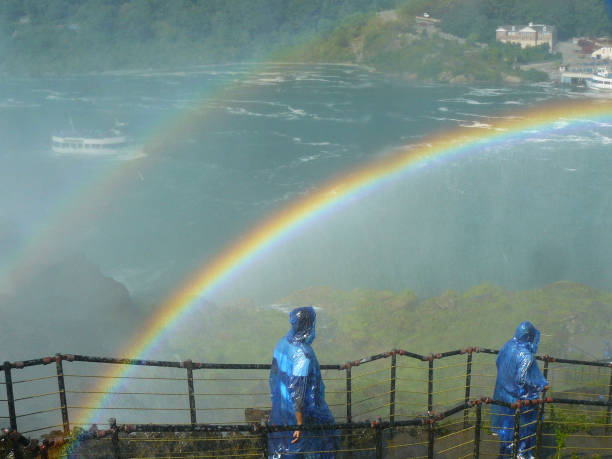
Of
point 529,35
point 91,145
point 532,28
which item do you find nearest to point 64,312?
point 91,145

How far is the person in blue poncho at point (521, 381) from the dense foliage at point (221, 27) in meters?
82.6

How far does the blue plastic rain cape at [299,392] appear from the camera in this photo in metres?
6.00

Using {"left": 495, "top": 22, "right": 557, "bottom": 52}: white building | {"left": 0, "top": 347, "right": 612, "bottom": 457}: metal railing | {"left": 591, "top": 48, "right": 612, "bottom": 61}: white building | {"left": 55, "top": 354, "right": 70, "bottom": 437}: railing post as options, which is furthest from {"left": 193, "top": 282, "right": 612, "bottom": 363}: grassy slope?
{"left": 495, "top": 22, "right": 557, "bottom": 52}: white building

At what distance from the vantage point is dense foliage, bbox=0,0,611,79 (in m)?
97.8

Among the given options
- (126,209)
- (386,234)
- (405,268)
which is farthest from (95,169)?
(405,268)

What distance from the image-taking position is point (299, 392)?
597 cm

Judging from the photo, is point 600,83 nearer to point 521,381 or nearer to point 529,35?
point 529,35

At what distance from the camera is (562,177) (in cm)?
4444

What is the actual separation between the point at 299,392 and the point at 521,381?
2442mm

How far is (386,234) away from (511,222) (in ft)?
21.9

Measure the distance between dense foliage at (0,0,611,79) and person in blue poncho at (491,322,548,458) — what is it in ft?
271

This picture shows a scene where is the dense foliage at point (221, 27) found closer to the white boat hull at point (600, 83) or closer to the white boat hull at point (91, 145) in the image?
the white boat hull at point (600, 83)

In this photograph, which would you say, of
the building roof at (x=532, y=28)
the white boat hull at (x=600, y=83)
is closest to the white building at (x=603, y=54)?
the building roof at (x=532, y=28)

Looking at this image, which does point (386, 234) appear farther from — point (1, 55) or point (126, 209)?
point (1, 55)
